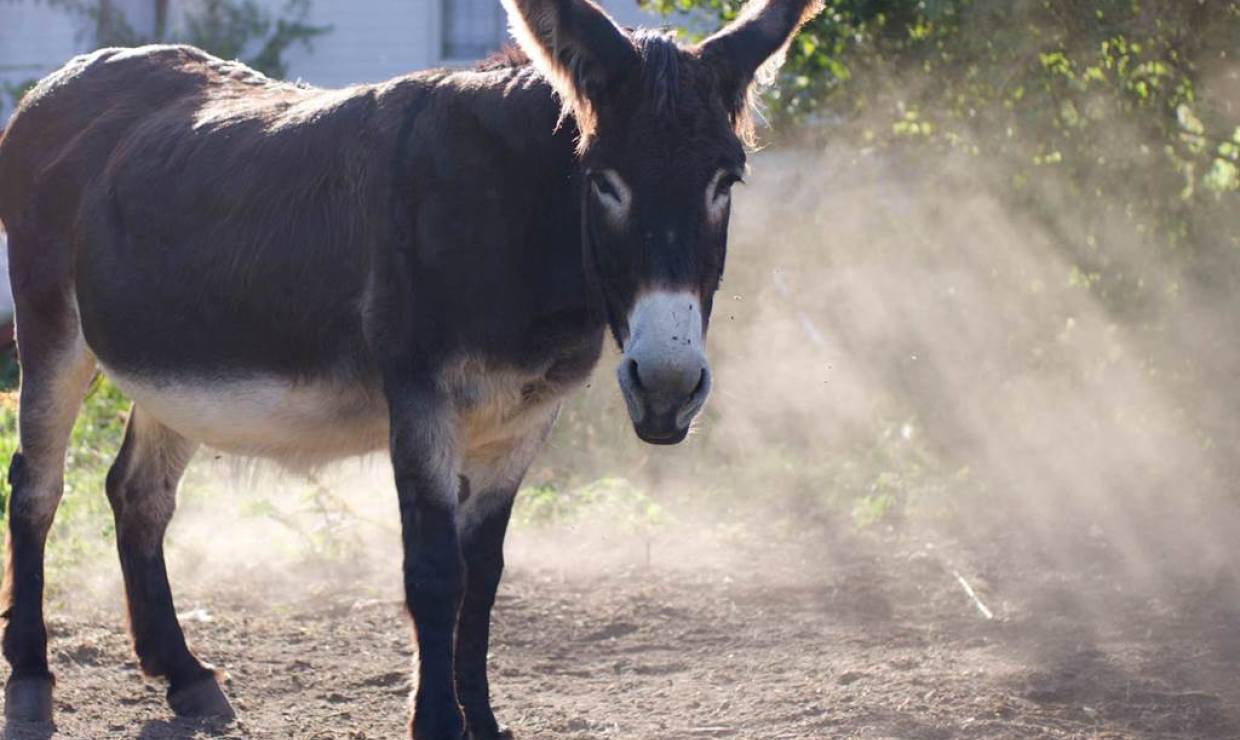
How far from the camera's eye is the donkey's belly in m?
4.35

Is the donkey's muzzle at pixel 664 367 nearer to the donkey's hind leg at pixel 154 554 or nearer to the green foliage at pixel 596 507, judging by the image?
the donkey's hind leg at pixel 154 554

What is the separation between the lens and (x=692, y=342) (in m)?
3.49

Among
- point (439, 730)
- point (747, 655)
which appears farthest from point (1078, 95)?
point (439, 730)

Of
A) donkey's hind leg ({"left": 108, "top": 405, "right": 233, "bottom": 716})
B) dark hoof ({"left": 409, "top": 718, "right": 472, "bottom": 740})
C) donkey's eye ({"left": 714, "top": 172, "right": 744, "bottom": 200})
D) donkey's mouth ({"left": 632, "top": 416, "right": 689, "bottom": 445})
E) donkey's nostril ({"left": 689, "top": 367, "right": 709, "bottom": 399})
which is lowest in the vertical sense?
donkey's hind leg ({"left": 108, "top": 405, "right": 233, "bottom": 716})

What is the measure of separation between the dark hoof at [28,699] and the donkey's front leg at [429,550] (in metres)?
1.26

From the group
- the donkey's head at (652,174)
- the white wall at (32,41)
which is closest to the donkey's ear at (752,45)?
the donkey's head at (652,174)

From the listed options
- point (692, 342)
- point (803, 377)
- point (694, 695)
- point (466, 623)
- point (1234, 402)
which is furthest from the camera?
point (803, 377)

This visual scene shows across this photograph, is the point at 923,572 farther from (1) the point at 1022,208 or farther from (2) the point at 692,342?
(2) the point at 692,342

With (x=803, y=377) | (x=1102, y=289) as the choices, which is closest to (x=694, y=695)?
(x=1102, y=289)

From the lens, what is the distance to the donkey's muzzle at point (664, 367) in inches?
136

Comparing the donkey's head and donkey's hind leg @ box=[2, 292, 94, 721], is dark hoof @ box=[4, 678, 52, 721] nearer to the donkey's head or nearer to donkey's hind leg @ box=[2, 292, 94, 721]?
donkey's hind leg @ box=[2, 292, 94, 721]

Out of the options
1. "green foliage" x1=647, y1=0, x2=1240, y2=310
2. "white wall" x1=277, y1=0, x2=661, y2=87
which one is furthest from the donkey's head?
"white wall" x1=277, y1=0, x2=661, y2=87

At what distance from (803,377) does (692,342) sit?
212 inches

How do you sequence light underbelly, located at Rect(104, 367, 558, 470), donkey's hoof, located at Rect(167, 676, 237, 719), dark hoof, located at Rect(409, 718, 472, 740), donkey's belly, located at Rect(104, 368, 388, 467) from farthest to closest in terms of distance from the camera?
donkey's hoof, located at Rect(167, 676, 237, 719) < donkey's belly, located at Rect(104, 368, 388, 467) < light underbelly, located at Rect(104, 367, 558, 470) < dark hoof, located at Rect(409, 718, 472, 740)
